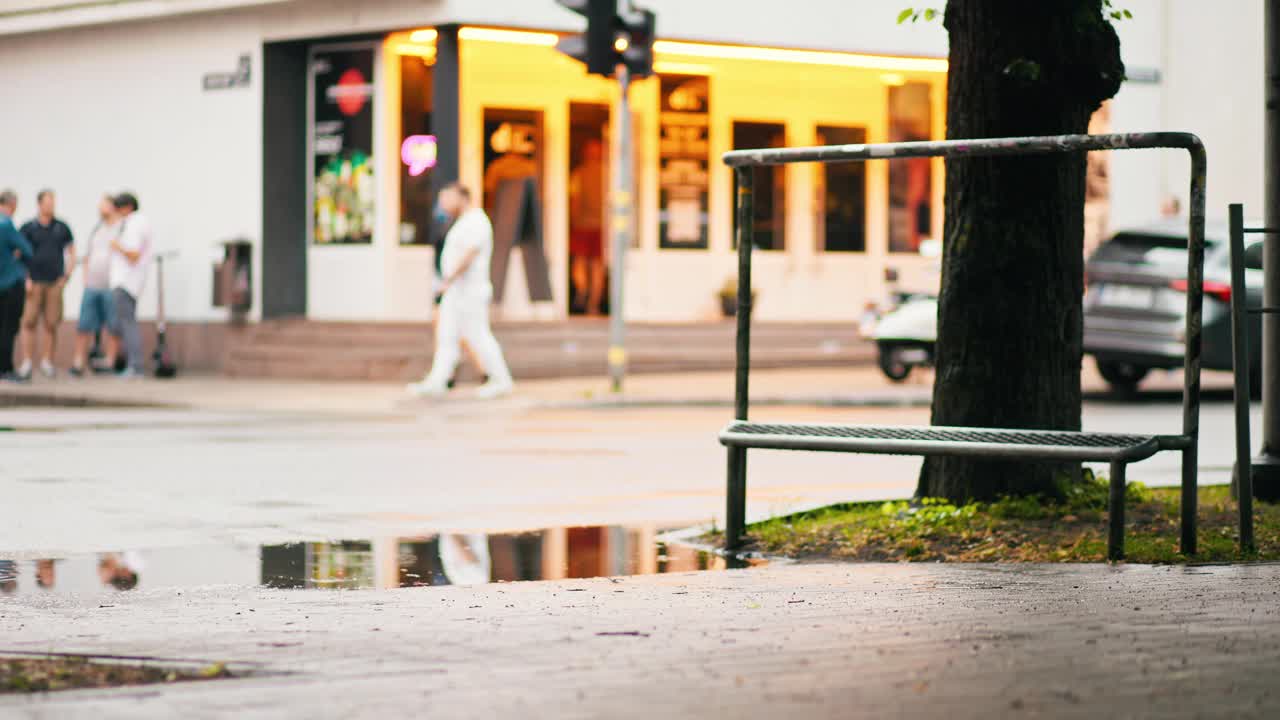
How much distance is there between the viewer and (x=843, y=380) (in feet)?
75.0

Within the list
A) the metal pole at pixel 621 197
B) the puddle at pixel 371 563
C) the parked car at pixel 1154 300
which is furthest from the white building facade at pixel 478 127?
the puddle at pixel 371 563

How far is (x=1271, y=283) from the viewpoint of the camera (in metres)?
9.26

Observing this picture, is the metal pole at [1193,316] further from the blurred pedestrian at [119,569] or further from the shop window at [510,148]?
the shop window at [510,148]

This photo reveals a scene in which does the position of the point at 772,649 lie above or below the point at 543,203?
below

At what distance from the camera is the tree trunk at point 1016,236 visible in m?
9.09

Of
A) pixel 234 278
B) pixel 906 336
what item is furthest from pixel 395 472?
pixel 234 278

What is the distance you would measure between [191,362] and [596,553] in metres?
17.4

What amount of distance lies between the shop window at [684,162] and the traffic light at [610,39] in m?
7.43

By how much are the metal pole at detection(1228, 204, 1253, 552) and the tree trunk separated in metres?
1.11

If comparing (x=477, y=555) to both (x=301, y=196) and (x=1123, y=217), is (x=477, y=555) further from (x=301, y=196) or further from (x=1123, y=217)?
(x=1123, y=217)

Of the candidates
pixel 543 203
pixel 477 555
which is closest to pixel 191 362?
pixel 543 203

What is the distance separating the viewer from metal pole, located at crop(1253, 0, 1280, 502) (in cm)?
921

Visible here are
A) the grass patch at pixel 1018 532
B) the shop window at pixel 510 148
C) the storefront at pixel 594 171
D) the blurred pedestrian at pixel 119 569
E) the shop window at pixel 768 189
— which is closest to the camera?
the blurred pedestrian at pixel 119 569

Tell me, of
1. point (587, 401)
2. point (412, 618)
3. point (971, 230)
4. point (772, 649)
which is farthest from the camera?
point (587, 401)
